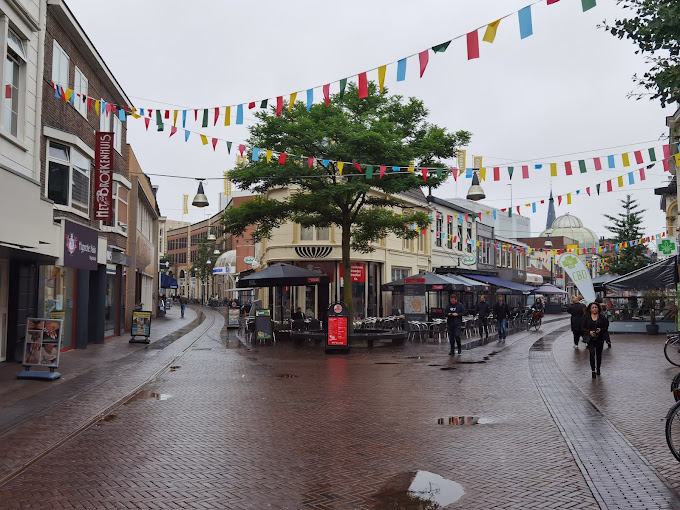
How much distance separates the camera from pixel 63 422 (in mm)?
8945

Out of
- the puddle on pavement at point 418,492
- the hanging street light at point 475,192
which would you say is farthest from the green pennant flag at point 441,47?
the hanging street light at point 475,192

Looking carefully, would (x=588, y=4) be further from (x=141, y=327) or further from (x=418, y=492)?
(x=141, y=327)

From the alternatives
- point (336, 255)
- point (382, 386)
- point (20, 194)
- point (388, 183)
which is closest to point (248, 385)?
point (382, 386)

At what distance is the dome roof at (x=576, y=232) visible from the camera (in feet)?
342

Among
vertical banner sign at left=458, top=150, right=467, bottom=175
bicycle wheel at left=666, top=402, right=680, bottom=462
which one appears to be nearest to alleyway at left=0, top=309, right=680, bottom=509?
bicycle wheel at left=666, top=402, right=680, bottom=462

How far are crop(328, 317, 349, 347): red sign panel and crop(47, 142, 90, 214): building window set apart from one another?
8.25m

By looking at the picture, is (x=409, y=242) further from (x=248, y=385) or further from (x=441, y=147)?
(x=248, y=385)

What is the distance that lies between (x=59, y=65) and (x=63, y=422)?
1256 centimetres

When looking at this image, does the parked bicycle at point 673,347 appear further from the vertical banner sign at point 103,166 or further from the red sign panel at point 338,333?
the vertical banner sign at point 103,166

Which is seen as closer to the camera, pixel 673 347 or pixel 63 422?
pixel 63 422

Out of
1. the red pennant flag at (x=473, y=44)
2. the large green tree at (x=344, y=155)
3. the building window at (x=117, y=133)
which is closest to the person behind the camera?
the red pennant flag at (x=473, y=44)

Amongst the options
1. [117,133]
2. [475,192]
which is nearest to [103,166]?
[117,133]

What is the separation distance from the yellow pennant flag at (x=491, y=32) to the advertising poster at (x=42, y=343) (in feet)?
31.1

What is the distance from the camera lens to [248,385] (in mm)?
12547
